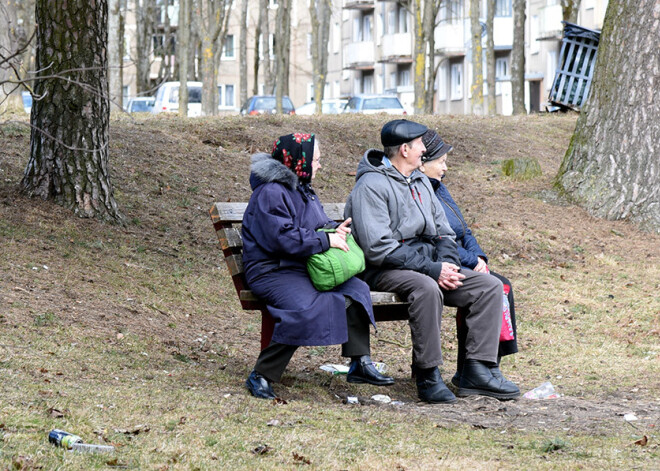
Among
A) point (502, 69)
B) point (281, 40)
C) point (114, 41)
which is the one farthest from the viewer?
point (502, 69)

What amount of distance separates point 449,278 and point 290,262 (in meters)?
0.98

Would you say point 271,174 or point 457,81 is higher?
point 457,81

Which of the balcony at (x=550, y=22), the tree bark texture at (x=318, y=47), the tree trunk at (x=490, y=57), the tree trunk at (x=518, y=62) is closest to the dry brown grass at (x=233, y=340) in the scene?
the tree trunk at (x=518, y=62)

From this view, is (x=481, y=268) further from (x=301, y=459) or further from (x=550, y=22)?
(x=550, y=22)

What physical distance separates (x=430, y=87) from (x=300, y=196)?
3266 cm

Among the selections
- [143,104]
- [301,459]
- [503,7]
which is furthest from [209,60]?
[503,7]

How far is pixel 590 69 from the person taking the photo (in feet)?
76.4

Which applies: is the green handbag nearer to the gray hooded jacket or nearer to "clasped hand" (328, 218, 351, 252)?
"clasped hand" (328, 218, 351, 252)

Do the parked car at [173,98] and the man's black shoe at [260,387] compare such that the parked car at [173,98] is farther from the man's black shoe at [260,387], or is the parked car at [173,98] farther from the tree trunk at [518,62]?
the man's black shoe at [260,387]

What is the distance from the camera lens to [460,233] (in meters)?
6.63

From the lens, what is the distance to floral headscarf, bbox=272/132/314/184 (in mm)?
5859

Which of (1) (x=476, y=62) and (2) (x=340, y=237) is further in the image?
(1) (x=476, y=62)

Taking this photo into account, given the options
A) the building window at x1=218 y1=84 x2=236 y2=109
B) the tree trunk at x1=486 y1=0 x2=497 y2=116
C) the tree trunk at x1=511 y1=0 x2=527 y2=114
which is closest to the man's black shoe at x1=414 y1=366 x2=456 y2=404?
the tree trunk at x1=511 y1=0 x2=527 y2=114

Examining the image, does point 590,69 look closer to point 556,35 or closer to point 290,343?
point 290,343
